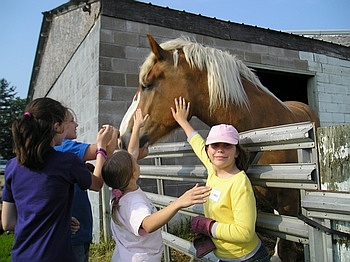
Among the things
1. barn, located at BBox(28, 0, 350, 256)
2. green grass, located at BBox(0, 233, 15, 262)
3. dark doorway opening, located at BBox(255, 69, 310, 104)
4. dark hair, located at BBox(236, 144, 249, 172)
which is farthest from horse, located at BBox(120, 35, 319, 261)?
dark doorway opening, located at BBox(255, 69, 310, 104)

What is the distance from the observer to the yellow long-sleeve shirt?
1.29 metres

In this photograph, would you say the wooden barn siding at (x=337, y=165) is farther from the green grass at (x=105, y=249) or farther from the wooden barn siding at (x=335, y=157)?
the green grass at (x=105, y=249)

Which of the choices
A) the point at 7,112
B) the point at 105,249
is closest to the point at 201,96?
the point at 105,249

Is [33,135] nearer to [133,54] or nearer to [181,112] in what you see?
[181,112]

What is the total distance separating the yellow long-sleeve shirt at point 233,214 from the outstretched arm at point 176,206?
14 cm

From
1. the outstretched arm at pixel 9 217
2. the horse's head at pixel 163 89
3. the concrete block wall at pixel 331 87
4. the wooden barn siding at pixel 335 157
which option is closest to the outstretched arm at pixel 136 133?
the horse's head at pixel 163 89

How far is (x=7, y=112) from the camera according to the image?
3931 cm

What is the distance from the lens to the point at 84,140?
16.2 ft

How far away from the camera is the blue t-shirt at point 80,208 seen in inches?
78.1

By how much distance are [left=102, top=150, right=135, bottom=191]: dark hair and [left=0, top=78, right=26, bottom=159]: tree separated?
108 ft

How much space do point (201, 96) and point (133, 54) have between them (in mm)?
2532

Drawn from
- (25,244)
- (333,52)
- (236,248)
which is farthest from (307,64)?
(25,244)

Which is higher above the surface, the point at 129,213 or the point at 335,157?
the point at 335,157

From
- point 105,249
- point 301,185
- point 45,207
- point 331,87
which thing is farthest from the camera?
point 331,87
